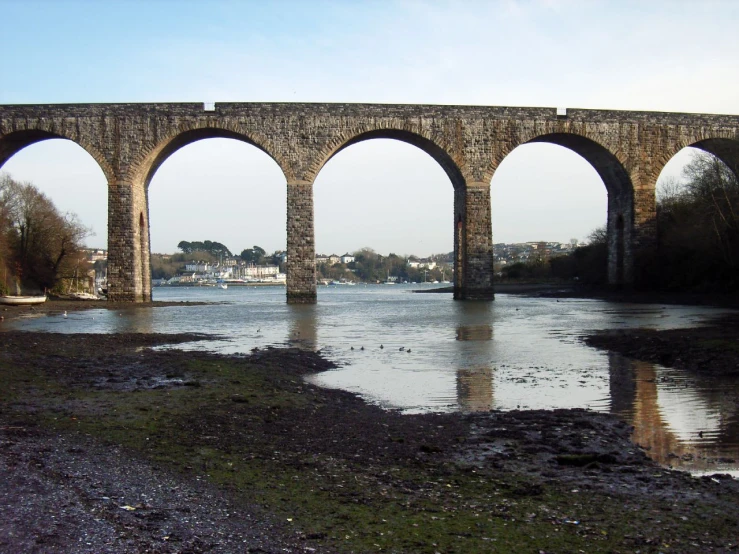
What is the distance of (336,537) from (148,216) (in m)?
31.5

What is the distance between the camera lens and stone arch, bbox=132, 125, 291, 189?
29828mm

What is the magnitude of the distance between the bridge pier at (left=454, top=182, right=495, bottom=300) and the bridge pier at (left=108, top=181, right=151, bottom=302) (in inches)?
559

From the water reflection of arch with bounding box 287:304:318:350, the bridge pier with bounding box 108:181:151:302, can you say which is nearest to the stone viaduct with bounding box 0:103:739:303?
the bridge pier with bounding box 108:181:151:302

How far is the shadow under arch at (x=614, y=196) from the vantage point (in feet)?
105

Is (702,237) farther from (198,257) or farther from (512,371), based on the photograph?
(198,257)

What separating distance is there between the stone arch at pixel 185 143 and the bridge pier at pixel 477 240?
7930 mm

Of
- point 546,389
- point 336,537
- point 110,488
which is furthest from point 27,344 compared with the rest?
point 336,537

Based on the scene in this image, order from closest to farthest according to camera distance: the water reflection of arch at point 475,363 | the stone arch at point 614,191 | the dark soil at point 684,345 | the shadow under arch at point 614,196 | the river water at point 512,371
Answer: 1. the river water at point 512,371
2. the water reflection of arch at point 475,363
3. the dark soil at point 684,345
4. the stone arch at point 614,191
5. the shadow under arch at point 614,196

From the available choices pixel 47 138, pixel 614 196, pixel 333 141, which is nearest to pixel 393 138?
pixel 333 141

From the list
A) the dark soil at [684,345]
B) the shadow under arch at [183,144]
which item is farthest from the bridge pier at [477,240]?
the dark soil at [684,345]

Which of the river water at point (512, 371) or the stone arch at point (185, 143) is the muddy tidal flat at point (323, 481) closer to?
the river water at point (512, 371)

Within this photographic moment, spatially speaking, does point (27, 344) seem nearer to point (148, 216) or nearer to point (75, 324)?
point (75, 324)

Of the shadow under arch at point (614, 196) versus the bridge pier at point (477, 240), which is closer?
the bridge pier at point (477, 240)

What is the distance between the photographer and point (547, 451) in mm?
5383
